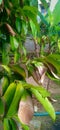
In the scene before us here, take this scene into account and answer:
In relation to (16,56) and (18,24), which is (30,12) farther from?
(16,56)

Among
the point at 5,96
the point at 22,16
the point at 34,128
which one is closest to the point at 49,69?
the point at 5,96

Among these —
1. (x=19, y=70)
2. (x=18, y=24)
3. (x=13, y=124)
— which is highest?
(x=18, y=24)

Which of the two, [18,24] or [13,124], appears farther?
[18,24]

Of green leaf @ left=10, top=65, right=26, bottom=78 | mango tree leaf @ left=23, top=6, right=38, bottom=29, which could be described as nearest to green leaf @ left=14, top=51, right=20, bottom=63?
mango tree leaf @ left=23, top=6, right=38, bottom=29

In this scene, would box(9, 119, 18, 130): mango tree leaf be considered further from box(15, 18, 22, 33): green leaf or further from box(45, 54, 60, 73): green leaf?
box(15, 18, 22, 33): green leaf

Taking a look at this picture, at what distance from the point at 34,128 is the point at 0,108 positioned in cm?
165

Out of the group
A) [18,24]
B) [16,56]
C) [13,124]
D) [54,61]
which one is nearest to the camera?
[54,61]

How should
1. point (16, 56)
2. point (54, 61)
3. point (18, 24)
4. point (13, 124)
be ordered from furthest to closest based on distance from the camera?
point (16, 56) → point (18, 24) → point (13, 124) → point (54, 61)

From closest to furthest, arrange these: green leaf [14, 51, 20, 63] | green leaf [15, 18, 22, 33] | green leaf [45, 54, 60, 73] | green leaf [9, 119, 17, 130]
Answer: green leaf [45, 54, 60, 73] → green leaf [9, 119, 17, 130] → green leaf [15, 18, 22, 33] → green leaf [14, 51, 20, 63]

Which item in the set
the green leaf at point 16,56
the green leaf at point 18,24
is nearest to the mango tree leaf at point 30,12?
the green leaf at point 18,24

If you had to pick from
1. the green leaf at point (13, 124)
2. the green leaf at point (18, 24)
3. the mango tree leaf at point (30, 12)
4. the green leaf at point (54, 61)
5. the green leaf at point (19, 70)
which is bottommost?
the green leaf at point (13, 124)

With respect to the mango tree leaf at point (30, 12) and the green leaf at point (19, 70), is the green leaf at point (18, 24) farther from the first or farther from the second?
the green leaf at point (19, 70)

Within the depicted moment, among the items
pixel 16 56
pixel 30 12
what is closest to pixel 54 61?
pixel 30 12

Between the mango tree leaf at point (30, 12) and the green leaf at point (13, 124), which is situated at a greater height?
the mango tree leaf at point (30, 12)
